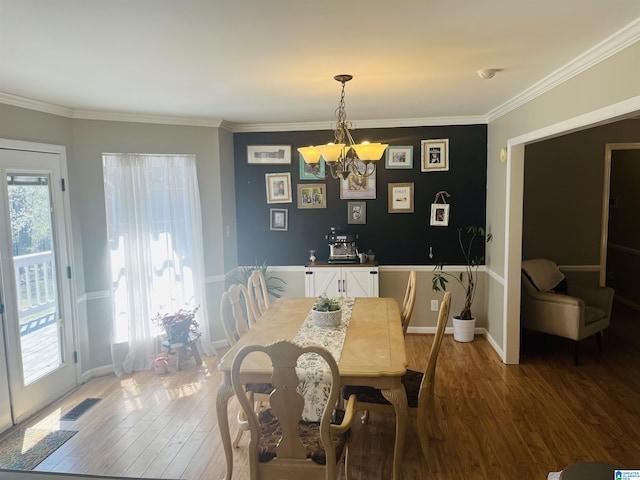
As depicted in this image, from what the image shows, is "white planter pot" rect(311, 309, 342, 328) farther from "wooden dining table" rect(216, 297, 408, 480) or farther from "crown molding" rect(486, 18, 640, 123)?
"crown molding" rect(486, 18, 640, 123)

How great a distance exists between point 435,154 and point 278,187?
6.24 feet

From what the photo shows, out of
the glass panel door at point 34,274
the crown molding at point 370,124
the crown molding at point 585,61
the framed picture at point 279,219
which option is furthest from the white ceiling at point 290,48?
the framed picture at point 279,219

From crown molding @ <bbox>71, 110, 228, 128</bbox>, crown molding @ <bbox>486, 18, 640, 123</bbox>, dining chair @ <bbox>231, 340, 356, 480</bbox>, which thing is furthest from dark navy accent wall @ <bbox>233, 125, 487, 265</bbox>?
dining chair @ <bbox>231, 340, 356, 480</bbox>

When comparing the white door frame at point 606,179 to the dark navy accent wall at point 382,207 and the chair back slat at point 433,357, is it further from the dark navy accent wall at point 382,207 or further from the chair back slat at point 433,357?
the chair back slat at point 433,357

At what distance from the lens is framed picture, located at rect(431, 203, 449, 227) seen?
17.9 ft

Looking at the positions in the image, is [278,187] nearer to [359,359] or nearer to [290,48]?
[290,48]

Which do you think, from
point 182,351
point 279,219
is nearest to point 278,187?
point 279,219

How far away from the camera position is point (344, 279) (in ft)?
17.4

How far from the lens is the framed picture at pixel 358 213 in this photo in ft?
18.3

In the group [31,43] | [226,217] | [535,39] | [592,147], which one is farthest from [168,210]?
[592,147]

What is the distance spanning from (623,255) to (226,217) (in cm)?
557

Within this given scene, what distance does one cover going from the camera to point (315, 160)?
3305 millimetres

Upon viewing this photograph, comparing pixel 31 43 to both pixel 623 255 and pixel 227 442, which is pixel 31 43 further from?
pixel 623 255

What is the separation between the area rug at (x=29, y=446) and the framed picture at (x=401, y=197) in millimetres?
3887
